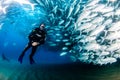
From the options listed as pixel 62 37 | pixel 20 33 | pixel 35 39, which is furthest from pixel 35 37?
pixel 62 37

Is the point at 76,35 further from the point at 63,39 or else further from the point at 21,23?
the point at 21,23

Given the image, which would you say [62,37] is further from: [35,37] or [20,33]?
[20,33]

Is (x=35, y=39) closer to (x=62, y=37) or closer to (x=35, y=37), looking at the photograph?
(x=35, y=37)

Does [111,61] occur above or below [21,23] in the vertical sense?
below

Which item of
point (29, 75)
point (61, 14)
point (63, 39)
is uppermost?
point (61, 14)

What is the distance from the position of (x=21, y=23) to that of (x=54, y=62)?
45 centimetres

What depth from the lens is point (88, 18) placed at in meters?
3.13

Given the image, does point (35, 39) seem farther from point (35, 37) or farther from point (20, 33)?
point (20, 33)

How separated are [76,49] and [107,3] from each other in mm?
489

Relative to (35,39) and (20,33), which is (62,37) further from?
(20,33)

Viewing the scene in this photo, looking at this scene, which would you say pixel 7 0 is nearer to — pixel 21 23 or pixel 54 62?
pixel 21 23

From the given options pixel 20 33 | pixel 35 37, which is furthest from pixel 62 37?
pixel 20 33

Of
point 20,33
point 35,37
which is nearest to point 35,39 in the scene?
point 35,37

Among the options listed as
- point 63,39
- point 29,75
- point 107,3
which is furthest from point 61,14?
point 29,75
